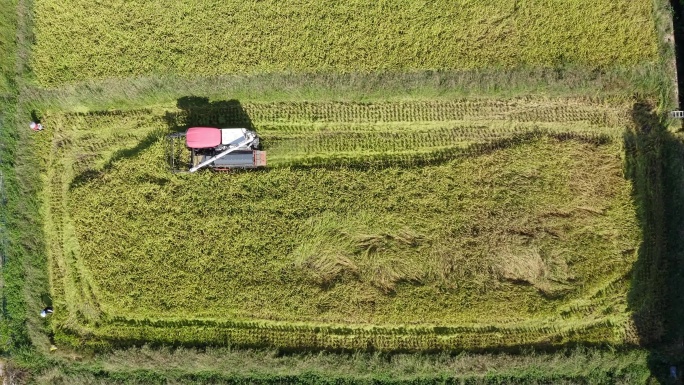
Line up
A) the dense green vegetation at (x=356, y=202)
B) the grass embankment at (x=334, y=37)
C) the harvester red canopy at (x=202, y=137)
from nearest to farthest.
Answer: the harvester red canopy at (x=202, y=137), the dense green vegetation at (x=356, y=202), the grass embankment at (x=334, y=37)

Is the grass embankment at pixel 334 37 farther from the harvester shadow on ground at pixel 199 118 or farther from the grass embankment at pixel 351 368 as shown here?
the grass embankment at pixel 351 368

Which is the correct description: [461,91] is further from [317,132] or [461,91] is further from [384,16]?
[317,132]

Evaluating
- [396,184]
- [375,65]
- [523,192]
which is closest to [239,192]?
[396,184]

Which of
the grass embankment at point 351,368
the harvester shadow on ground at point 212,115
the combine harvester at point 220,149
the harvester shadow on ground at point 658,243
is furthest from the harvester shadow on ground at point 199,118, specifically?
the harvester shadow on ground at point 658,243

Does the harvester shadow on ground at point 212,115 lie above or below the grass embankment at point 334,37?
below

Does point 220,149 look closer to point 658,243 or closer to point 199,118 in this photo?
point 199,118

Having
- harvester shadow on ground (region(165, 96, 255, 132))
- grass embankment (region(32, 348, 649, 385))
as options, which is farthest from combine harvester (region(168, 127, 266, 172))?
grass embankment (region(32, 348, 649, 385))

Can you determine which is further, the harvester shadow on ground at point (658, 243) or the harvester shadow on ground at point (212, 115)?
the harvester shadow on ground at point (212, 115)

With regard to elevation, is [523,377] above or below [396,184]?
below
